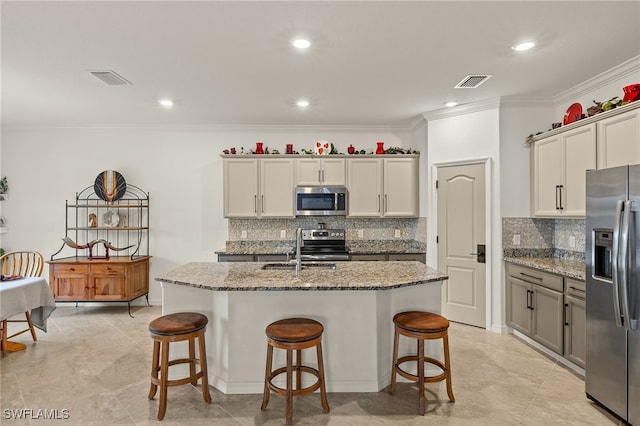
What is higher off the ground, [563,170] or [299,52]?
[299,52]

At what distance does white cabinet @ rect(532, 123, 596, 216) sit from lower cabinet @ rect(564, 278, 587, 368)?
77 centimetres

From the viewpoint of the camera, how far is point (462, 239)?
4.58m

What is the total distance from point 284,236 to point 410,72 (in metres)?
3.08

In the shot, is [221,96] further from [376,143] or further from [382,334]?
[382,334]

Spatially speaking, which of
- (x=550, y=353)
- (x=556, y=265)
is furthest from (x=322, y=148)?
(x=550, y=353)

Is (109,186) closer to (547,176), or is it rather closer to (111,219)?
(111,219)

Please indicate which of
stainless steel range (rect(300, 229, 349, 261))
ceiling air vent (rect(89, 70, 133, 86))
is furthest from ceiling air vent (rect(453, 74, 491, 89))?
ceiling air vent (rect(89, 70, 133, 86))

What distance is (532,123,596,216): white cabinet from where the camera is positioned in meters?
3.37

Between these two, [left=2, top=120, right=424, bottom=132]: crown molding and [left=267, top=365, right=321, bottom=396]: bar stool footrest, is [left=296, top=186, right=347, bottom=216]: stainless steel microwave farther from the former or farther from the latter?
[left=267, top=365, right=321, bottom=396]: bar stool footrest

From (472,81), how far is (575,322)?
2.48 meters

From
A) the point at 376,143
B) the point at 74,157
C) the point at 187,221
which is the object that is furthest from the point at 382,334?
the point at 74,157

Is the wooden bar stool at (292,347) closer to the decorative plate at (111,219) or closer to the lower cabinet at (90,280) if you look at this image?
the lower cabinet at (90,280)

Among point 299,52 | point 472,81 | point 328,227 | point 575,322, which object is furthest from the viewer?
point 328,227

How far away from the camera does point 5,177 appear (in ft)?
18.2
